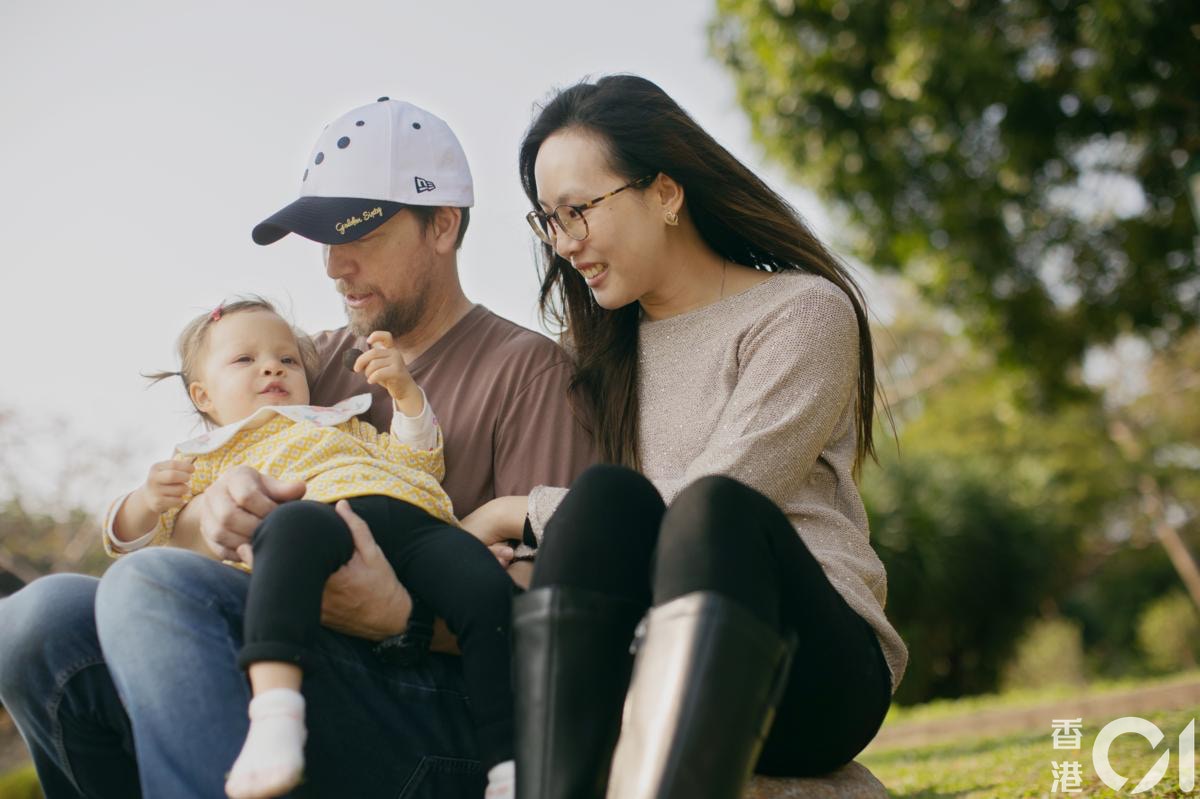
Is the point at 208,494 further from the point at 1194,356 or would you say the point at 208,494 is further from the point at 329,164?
the point at 1194,356

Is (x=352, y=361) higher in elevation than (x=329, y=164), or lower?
lower

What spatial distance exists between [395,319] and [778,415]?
1096 mm

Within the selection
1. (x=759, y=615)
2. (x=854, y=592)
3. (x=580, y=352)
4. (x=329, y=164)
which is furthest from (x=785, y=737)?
(x=329, y=164)

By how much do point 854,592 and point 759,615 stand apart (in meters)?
0.51

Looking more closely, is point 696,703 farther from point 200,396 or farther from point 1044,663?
point 1044,663

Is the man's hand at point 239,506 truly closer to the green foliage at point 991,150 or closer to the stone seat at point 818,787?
the stone seat at point 818,787

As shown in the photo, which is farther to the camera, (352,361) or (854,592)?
(352,361)

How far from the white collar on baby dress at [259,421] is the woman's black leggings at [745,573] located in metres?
0.87

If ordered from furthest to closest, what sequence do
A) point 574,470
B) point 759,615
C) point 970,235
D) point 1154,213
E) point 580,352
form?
1. point 970,235
2. point 1154,213
3. point 580,352
4. point 574,470
5. point 759,615

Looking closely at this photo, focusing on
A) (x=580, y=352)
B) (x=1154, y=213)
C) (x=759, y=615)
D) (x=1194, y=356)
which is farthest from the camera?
(x=1194, y=356)

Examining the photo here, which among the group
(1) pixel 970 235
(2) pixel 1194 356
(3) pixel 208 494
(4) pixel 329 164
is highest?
(4) pixel 329 164

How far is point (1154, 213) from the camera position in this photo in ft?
29.6

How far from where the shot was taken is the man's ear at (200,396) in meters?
2.73

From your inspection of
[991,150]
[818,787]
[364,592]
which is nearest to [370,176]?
[364,592]
